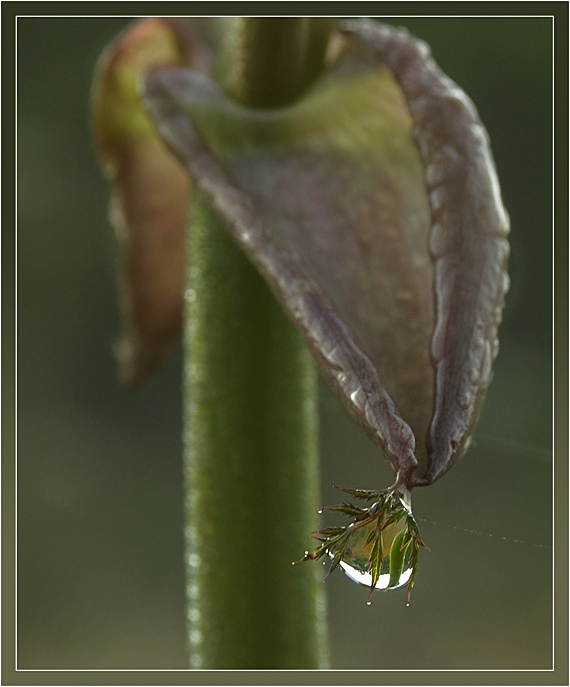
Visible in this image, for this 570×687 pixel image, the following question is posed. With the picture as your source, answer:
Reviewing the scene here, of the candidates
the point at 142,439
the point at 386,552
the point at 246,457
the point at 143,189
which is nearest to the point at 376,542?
the point at 386,552

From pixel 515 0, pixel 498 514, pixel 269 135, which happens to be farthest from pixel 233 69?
pixel 498 514

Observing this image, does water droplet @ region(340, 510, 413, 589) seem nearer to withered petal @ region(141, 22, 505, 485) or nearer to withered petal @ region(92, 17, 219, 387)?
withered petal @ region(141, 22, 505, 485)

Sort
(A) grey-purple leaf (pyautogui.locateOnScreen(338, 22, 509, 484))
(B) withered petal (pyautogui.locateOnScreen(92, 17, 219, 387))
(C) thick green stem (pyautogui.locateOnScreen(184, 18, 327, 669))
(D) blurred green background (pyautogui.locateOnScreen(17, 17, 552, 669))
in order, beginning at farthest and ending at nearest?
(D) blurred green background (pyautogui.locateOnScreen(17, 17, 552, 669))
(B) withered petal (pyautogui.locateOnScreen(92, 17, 219, 387))
(C) thick green stem (pyautogui.locateOnScreen(184, 18, 327, 669))
(A) grey-purple leaf (pyautogui.locateOnScreen(338, 22, 509, 484))

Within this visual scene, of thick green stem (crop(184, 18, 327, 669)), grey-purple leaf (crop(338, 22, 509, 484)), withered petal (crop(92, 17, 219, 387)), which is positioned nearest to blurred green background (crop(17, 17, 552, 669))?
withered petal (crop(92, 17, 219, 387))

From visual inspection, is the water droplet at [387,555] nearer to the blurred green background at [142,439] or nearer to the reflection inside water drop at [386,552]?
the reflection inside water drop at [386,552]

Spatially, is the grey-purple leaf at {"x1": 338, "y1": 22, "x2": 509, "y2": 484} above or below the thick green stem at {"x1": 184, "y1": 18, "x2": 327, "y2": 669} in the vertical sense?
above

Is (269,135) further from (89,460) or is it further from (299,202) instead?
(89,460)
